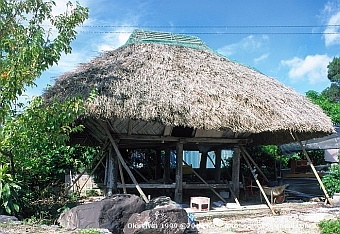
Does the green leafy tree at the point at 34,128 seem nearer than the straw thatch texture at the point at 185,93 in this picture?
Yes

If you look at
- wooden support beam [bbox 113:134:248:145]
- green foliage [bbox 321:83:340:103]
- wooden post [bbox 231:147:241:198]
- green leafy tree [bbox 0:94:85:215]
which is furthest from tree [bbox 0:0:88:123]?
green foliage [bbox 321:83:340:103]

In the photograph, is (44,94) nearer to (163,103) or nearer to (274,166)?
(163,103)

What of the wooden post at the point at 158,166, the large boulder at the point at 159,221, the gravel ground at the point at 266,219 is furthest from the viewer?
the wooden post at the point at 158,166

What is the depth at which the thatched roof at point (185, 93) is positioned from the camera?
24.6 ft

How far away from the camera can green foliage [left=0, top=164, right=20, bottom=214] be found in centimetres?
586

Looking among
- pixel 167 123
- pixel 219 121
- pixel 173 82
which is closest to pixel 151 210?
pixel 167 123

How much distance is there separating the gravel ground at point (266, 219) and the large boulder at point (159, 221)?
0.53 meters

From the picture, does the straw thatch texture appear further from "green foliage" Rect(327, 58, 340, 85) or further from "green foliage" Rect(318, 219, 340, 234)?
"green foliage" Rect(327, 58, 340, 85)

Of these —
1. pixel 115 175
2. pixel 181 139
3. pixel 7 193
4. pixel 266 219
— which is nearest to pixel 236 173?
pixel 181 139

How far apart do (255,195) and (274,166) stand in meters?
4.26

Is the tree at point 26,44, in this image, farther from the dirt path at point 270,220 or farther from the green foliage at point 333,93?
the green foliage at point 333,93

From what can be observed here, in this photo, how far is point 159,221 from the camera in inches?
227

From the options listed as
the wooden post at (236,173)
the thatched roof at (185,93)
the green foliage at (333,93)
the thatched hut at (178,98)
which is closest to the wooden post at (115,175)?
the thatched hut at (178,98)

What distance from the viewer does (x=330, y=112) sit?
713 inches
